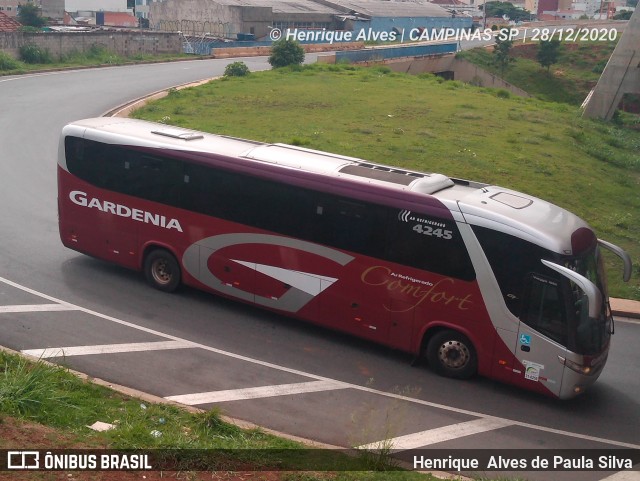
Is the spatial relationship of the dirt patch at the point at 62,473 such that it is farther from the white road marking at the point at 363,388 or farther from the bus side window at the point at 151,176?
the bus side window at the point at 151,176

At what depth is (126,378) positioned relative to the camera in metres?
11.9

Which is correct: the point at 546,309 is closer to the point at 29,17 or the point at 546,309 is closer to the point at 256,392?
the point at 256,392

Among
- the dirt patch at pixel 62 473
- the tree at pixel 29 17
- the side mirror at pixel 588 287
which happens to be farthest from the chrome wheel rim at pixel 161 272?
the tree at pixel 29 17

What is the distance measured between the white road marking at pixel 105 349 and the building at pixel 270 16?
220 ft

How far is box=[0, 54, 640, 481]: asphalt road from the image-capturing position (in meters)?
11.2

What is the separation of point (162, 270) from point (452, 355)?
6.13m

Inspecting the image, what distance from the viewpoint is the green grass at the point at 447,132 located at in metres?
24.8

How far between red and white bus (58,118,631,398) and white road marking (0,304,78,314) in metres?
1.80

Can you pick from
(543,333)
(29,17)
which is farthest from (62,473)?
(29,17)

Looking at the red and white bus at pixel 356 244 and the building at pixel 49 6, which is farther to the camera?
the building at pixel 49 6

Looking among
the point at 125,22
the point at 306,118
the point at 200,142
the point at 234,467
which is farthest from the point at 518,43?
the point at 234,467

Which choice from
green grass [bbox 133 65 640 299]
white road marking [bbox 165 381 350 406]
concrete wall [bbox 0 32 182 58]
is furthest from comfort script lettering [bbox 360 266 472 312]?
concrete wall [bbox 0 32 182 58]

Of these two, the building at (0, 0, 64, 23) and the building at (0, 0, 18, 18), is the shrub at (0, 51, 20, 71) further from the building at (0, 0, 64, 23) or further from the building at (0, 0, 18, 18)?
the building at (0, 0, 64, 23)

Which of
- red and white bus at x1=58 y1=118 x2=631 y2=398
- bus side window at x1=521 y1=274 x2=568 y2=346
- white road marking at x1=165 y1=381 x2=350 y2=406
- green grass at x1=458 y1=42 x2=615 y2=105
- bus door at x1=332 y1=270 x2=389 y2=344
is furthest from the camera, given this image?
green grass at x1=458 y1=42 x2=615 y2=105
